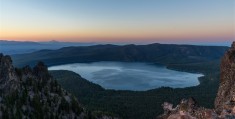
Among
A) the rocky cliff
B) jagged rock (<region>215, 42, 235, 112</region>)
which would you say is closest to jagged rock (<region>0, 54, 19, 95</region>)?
the rocky cliff

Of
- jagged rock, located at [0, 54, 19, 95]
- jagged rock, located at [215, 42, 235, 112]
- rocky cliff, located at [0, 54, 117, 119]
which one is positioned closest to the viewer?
jagged rock, located at [215, 42, 235, 112]

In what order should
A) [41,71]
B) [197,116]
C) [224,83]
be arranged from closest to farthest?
[197,116], [224,83], [41,71]

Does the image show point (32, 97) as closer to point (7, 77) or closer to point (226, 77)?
point (7, 77)

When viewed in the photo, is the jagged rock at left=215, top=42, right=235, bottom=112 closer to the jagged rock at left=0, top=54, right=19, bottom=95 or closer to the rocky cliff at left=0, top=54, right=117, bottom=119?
the rocky cliff at left=0, top=54, right=117, bottom=119

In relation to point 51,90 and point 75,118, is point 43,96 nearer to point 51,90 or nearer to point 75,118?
point 51,90

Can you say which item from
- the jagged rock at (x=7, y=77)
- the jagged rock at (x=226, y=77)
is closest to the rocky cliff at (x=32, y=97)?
the jagged rock at (x=7, y=77)

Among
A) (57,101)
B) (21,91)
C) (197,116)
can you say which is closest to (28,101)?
(21,91)

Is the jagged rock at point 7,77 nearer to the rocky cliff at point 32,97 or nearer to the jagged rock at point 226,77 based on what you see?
the rocky cliff at point 32,97

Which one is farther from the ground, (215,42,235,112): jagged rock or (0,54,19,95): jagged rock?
(215,42,235,112): jagged rock
